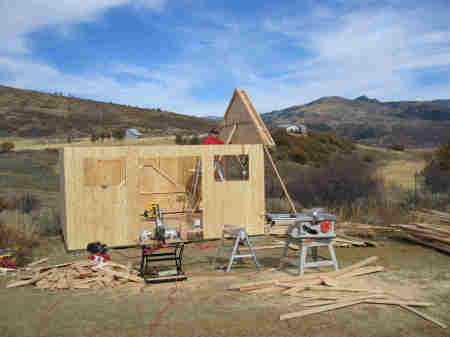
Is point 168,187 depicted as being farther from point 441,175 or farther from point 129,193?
point 441,175

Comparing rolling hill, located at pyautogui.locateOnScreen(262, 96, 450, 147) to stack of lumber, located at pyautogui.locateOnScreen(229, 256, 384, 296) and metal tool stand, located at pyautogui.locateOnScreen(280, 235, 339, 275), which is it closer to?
metal tool stand, located at pyautogui.locateOnScreen(280, 235, 339, 275)

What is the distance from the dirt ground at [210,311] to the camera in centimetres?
513

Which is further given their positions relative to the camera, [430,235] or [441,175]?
[441,175]

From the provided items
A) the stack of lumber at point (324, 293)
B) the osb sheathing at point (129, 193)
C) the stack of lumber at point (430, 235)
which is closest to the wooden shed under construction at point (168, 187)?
the osb sheathing at point (129, 193)

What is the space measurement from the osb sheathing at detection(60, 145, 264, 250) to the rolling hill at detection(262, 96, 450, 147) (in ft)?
167

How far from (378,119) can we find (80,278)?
106638 mm

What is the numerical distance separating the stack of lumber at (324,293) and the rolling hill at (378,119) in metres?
54.2

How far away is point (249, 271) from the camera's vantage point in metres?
7.95

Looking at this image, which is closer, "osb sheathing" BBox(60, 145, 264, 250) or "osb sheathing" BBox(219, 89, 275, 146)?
"osb sheathing" BBox(60, 145, 264, 250)

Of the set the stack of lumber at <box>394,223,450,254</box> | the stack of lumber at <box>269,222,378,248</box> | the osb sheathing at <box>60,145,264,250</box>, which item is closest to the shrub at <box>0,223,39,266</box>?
the osb sheathing at <box>60,145,264,250</box>

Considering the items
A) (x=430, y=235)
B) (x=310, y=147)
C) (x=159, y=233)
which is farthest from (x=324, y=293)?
(x=310, y=147)

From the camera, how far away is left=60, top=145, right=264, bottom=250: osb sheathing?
9.80 meters

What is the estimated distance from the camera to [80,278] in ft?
23.5

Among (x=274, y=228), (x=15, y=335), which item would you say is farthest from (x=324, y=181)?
(x=15, y=335)
